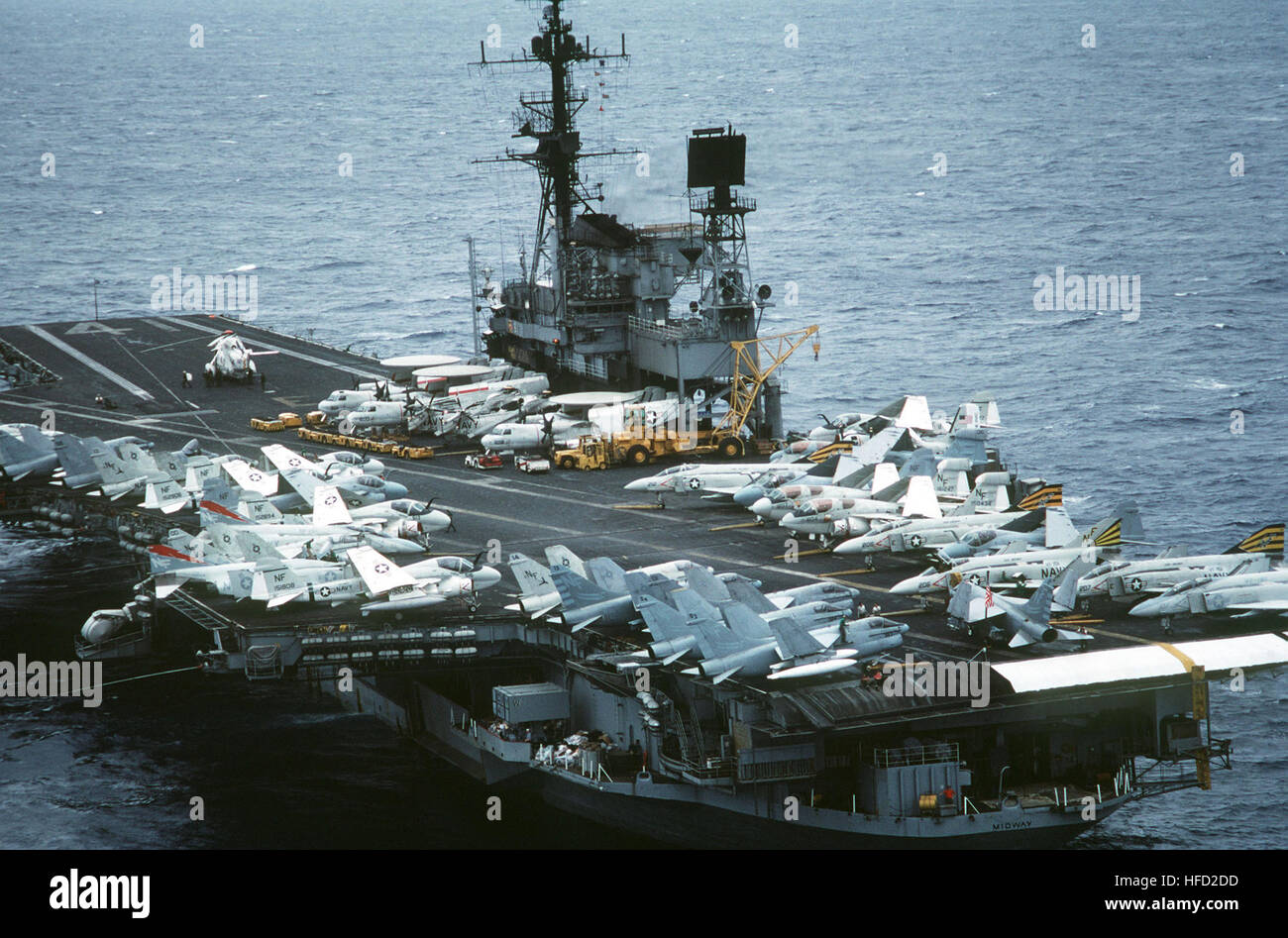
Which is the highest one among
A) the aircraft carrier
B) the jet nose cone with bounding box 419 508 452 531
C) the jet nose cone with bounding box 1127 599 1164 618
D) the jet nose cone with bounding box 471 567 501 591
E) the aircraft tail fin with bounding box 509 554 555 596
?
the jet nose cone with bounding box 419 508 452 531

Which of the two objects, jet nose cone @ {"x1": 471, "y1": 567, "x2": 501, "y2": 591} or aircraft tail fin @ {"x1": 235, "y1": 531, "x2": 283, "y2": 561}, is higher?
aircraft tail fin @ {"x1": 235, "y1": 531, "x2": 283, "y2": 561}

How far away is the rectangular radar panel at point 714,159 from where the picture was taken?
72188mm

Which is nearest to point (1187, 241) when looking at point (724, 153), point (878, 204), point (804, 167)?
point (878, 204)

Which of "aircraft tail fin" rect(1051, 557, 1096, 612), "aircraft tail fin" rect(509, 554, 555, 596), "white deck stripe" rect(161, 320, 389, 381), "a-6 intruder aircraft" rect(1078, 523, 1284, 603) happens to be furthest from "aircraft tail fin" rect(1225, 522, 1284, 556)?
"white deck stripe" rect(161, 320, 389, 381)

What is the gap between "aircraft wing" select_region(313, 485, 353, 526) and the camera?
2362 inches

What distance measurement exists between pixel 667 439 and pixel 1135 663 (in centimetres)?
3116

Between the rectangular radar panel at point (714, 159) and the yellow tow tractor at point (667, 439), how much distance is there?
7.22m

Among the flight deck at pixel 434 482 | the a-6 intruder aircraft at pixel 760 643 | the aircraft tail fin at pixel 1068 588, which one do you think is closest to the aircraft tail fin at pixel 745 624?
the a-6 intruder aircraft at pixel 760 643

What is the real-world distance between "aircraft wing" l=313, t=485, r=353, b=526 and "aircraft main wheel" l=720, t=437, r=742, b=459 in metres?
17.2

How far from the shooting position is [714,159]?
72750 mm

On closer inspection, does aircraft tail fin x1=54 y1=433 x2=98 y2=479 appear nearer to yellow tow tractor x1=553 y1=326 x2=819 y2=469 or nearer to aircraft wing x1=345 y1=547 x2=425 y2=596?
yellow tow tractor x1=553 y1=326 x2=819 y2=469

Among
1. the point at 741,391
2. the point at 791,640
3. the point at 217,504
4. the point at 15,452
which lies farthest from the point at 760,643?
the point at 15,452
